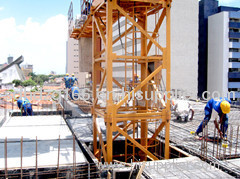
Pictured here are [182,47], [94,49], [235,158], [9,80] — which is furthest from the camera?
[9,80]

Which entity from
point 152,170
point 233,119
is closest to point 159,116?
point 152,170

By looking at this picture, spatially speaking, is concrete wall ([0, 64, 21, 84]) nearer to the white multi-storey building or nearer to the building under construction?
the white multi-storey building

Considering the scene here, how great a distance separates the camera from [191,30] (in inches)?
1892

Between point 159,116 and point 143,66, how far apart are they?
93.1 inches

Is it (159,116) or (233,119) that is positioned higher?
(159,116)

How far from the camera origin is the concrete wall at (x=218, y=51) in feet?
180

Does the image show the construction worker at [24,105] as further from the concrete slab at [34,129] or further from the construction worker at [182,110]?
the construction worker at [182,110]

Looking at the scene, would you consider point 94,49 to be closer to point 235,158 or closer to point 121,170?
point 121,170

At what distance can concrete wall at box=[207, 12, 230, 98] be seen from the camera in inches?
2165

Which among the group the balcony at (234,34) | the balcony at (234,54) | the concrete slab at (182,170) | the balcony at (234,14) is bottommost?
the concrete slab at (182,170)

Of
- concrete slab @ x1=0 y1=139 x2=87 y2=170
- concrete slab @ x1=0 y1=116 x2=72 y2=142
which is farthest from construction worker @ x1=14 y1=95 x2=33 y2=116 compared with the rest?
concrete slab @ x1=0 y1=139 x2=87 y2=170

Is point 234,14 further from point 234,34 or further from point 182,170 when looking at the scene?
point 182,170

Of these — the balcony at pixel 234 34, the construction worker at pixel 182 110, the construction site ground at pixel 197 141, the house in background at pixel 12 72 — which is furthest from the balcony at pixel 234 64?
the house in background at pixel 12 72

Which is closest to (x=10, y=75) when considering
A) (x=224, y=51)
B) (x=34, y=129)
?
(x=224, y=51)
